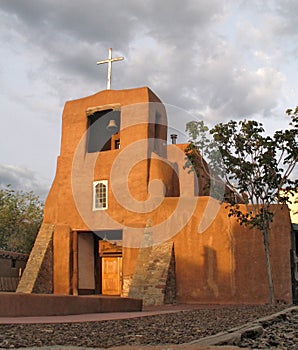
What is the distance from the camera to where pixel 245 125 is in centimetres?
1672

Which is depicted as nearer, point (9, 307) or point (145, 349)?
point (145, 349)

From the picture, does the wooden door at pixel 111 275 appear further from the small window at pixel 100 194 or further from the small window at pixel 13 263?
the small window at pixel 13 263

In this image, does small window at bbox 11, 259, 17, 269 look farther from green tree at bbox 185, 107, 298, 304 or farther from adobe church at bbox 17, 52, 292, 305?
green tree at bbox 185, 107, 298, 304

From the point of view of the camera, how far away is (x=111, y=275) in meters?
23.9

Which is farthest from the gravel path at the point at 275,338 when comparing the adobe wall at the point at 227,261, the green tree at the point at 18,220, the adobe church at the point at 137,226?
the green tree at the point at 18,220

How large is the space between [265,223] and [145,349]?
12560mm

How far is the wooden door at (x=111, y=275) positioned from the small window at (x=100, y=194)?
3.26 meters

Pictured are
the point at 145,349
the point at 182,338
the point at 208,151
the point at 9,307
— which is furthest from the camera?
the point at 208,151

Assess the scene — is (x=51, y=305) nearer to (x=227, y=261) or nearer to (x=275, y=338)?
(x=275, y=338)

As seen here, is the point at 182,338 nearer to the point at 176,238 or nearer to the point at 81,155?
the point at 176,238

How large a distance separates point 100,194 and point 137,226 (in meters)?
2.93

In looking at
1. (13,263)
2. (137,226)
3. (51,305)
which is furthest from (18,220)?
(51,305)

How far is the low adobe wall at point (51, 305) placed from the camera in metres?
10.5

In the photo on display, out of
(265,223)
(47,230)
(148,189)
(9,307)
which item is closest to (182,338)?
(9,307)
